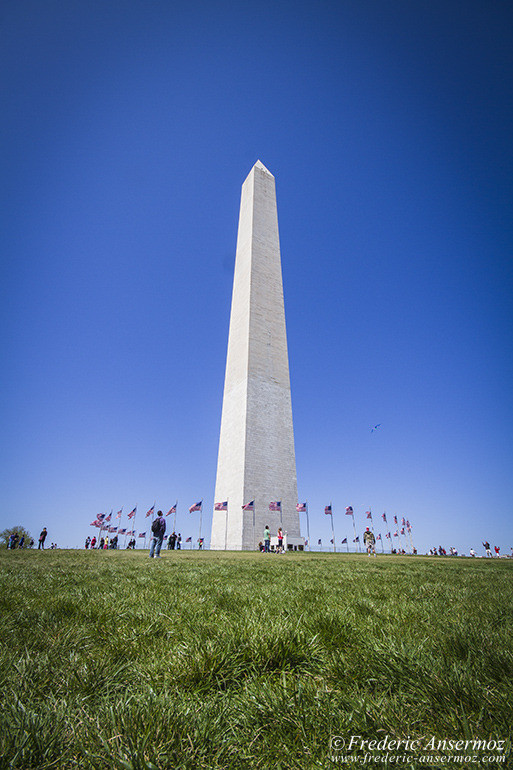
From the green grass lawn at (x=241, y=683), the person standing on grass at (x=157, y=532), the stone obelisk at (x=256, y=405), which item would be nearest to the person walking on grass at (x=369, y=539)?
the stone obelisk at (x=256, y=405)

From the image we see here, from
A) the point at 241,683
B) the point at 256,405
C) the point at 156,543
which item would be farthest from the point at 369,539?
the point at 241,683

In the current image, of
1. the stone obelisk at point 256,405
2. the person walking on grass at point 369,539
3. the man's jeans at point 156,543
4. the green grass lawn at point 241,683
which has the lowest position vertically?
the green grass lawn at point 241,683

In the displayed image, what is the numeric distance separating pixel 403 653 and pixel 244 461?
30961mm

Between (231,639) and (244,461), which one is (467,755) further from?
(244,461)

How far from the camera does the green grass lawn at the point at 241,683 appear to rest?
4.81ft

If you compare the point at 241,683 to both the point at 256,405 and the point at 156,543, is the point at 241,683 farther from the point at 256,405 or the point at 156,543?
the point at 256,405

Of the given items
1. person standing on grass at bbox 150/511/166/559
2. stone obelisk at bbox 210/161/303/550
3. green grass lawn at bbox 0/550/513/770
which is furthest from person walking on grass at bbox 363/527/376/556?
green grass lawn at bbox 0/550/513/770

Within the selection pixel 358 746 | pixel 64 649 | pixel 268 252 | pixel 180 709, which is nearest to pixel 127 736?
pixel 180 709

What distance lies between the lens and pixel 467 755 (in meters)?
1.41

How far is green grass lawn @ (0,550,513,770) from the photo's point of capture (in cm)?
147

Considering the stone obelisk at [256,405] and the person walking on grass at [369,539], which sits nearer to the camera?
the person walking on grass at [369,539]

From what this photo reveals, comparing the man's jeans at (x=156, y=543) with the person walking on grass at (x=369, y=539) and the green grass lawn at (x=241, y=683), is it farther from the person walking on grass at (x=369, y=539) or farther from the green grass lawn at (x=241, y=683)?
the person walking on grass at (x=369, y=539)

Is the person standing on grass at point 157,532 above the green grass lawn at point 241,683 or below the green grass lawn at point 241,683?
above

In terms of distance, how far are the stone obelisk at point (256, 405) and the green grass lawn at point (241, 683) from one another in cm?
2961
